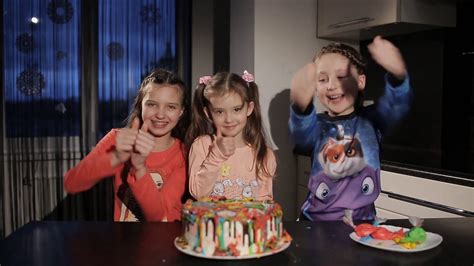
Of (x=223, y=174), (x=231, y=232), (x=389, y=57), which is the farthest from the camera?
(x=389, y=57)

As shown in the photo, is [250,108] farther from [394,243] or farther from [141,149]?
[394,243]

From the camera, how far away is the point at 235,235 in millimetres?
1038

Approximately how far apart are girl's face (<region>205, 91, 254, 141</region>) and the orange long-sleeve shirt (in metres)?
0.17

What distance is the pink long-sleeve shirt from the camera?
1485 millimetres

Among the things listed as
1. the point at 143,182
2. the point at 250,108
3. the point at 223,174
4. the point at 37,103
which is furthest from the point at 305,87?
the point at 37,103

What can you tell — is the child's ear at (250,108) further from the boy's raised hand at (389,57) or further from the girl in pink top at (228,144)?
the boy's raised hand at (389,57)

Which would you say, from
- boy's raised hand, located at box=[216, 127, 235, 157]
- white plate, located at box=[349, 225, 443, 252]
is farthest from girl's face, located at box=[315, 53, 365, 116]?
white plate, located at box=[349, 225, 443, 252]

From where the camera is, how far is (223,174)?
151 centimetres

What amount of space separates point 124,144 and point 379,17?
151 centimetres

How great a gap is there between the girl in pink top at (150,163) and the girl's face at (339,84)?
560 millimetres

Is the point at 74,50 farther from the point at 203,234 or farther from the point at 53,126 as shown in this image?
the point at 203,234

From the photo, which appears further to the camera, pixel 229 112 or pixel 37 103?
pixel 37 103

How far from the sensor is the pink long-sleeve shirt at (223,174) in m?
1.49

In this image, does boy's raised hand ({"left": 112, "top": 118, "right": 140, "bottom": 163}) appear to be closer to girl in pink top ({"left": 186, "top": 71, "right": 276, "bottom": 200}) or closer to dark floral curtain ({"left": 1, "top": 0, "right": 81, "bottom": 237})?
girl in pink top ({"left": 186, "top": 71, "right": 276, "bottom": 200})
